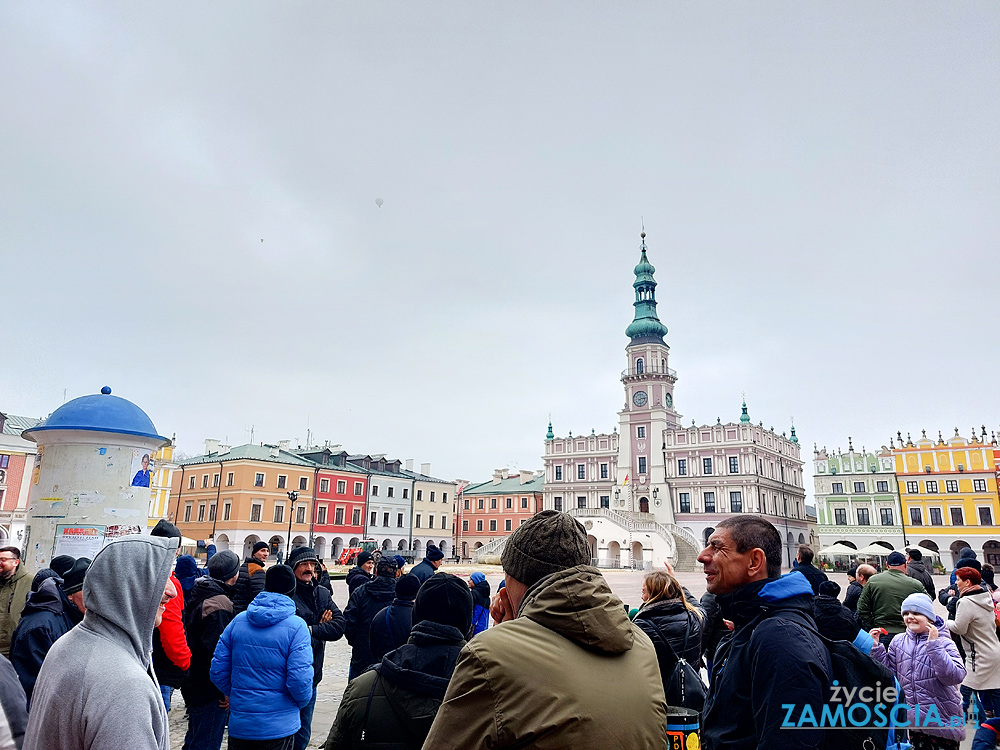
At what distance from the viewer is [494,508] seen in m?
70.5

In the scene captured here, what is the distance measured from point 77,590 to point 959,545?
6612cm

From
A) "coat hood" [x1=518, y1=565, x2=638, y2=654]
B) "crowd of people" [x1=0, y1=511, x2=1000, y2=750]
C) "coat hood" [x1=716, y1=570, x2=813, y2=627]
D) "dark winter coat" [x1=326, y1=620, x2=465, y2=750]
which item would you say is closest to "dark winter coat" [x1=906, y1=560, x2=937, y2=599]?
"crowd of people" [x1=0, y1=511, x2=1000, y2=750]

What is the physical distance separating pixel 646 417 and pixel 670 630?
60.0 meters

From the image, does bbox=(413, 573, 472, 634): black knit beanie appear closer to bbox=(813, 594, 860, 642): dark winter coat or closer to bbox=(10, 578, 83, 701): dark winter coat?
bbox=(813, 594, 860, 642): dark winter coat

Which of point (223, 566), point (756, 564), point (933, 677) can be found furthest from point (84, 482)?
point (933, 677)

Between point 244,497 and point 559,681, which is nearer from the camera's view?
point 559,681

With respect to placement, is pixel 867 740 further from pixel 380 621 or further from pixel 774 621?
pixel 380 621

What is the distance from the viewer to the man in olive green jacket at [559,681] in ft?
5.62

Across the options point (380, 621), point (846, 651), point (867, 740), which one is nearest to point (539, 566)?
point (846, 651)

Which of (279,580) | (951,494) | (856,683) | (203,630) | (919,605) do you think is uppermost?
(951,494)

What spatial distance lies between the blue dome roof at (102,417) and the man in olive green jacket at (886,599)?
33.5ft

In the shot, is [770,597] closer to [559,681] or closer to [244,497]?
[559,681]

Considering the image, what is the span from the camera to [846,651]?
2797 millimetres

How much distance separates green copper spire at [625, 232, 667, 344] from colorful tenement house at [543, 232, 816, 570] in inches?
4.1
